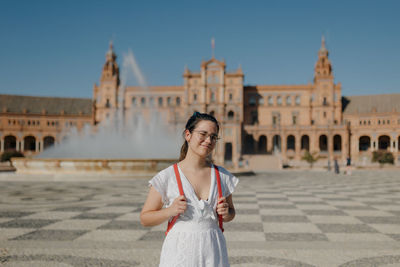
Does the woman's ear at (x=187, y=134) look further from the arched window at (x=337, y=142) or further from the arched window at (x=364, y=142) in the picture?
the arched window at (x=364, y=142)

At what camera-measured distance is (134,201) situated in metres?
11.4

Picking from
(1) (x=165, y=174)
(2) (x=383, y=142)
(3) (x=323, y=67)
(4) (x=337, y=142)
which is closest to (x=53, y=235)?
(1) (x=165, y=174)

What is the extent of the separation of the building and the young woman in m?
62.2

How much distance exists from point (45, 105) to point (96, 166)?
7144 centimetres

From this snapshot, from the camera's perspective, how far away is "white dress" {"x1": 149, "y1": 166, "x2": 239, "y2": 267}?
2.61 metres

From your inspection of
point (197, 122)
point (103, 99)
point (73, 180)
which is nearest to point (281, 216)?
point (197, 122)

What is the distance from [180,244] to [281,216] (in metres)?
6.40

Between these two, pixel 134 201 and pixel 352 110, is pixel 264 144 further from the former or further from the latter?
pixel 134 201

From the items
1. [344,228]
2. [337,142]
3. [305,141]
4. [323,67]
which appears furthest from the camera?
[323,67]

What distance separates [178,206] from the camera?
2.59 metres

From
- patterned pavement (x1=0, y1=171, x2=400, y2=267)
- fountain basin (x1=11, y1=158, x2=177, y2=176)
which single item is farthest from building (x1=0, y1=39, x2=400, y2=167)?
patterned pavement (x1=0, y1=171, x2=400, y2=267)

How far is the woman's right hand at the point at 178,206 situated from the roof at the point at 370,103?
79.6m

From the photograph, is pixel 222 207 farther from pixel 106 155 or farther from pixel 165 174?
pixel 106 155

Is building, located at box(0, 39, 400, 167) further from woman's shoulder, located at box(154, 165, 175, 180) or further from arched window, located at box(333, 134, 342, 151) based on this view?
woman's shoulder, located at box(154, 165, 175, 180)
